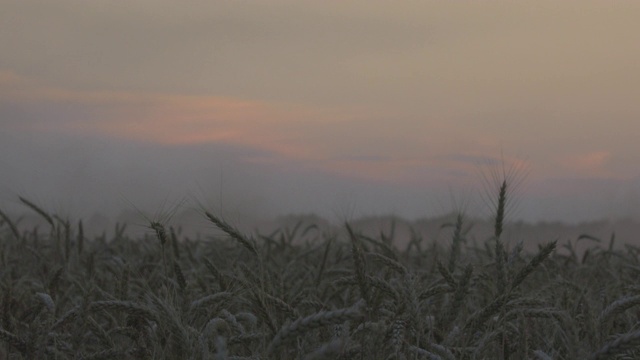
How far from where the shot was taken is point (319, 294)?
5.63 metres

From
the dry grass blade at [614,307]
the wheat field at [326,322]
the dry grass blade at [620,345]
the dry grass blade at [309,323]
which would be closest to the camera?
the dry grass blade at [309,323]

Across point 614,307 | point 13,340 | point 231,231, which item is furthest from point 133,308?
point 614,307

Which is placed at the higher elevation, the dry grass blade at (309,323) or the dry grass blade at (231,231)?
the dry grass blade at (231,231)

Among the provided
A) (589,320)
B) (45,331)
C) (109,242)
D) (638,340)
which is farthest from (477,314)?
(109,242)

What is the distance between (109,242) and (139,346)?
9.30 metres

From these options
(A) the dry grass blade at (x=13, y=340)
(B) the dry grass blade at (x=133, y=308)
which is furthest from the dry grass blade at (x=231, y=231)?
(A) the dry grass blade at (x=13, y=340)

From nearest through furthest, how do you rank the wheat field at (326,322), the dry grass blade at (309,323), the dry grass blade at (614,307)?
the dry grass blade at (309,323) → the wheat field at (326,322) → the dry grass blade at (614,307)

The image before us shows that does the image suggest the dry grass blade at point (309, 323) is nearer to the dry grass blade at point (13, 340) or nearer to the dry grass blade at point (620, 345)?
the dry grass blade at point (620, 345)

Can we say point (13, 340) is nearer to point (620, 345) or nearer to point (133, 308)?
point (133, 308)

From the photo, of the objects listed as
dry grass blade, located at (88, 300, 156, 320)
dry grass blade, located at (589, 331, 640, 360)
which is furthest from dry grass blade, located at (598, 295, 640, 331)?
dry grass blade, located at (88, 300, 156, 320)

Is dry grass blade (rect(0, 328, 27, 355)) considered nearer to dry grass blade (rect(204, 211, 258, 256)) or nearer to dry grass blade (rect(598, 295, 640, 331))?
dry grass blade (rect(204, 211, 258, 256))

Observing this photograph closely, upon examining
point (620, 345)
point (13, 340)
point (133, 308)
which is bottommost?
point (13, 340)

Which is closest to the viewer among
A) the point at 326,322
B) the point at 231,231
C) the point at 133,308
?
the point at 326,322

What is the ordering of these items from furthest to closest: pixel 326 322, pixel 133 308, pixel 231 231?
pixel 231 231
pixel 133 308
pixel 326 322
